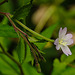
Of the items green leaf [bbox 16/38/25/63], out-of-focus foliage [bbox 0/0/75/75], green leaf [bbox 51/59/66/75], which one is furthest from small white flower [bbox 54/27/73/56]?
green leaf [bbox 51/59/66/75]

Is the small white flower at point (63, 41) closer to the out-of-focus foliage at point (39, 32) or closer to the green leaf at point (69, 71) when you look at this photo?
the out-of-focus foliage at point (39, 32)

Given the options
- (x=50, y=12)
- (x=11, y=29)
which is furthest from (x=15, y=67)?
(x=50, y=12)

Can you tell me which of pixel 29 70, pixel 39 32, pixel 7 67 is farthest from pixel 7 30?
pixel 39 32

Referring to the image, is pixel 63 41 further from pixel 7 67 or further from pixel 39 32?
pixel 39 32

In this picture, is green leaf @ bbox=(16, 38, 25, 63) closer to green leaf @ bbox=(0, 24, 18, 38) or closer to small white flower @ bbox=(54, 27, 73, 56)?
green leaf @ bbox=(0, 24, 18, 38)

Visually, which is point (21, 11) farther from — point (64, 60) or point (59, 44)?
point (64, 60)

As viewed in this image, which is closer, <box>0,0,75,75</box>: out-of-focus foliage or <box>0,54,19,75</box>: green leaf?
<box>0,0,75,75</box>: out-of-focus foliage

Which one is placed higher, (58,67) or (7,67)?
(7,67)

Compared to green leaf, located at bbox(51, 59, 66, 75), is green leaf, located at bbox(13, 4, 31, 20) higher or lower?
higher
